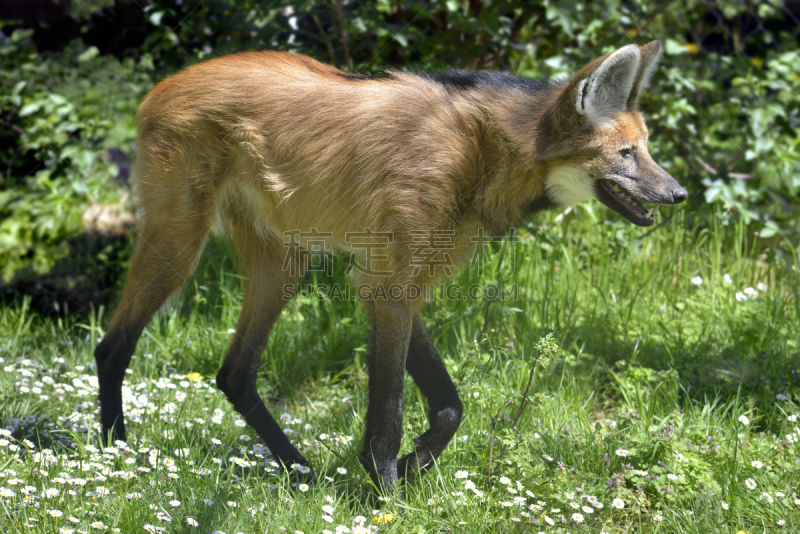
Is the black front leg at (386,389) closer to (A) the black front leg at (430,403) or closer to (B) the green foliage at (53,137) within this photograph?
(A) the black front leg at (430,403)

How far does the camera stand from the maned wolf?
7.53 feet

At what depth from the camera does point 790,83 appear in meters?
4.17

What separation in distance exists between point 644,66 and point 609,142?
312 millimetres

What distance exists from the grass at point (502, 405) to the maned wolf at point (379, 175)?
0.20 metres

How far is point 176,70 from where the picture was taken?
4160 millimetres

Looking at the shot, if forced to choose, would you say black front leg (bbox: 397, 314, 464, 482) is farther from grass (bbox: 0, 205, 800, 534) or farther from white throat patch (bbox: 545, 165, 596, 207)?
white throat patch (bbox: 545, 165, 596, 207)

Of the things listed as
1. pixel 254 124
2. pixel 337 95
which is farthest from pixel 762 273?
pixel 254 124

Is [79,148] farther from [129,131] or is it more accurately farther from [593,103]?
[593,103]

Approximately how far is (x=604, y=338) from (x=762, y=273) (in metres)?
1.28

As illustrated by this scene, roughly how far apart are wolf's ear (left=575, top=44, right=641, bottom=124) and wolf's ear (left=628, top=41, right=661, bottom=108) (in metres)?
0.05

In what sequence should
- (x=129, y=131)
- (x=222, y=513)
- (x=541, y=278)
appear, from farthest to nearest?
(x=129, y=131), (x=541, y=278), (x=222, y=513)

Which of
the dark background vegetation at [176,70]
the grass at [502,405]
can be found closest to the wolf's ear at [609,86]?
the grass at [502,405]

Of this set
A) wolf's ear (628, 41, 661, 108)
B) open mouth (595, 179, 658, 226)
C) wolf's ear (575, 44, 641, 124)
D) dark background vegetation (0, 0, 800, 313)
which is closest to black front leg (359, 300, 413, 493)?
open mouth (595, 179, 658, 226)

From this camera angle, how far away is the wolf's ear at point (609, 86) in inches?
84.6
